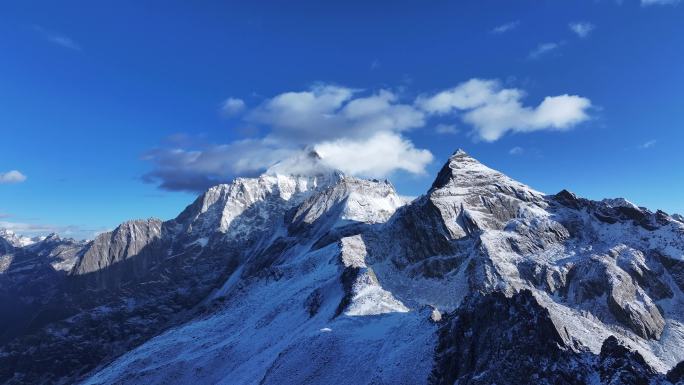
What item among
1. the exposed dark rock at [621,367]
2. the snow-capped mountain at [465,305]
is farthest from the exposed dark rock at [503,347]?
the exposed dark rock at [621,367]

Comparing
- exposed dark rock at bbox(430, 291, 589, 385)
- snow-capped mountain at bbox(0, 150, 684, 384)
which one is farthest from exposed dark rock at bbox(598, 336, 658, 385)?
exposed dark rock at bbox(430, 291, 589, 385)

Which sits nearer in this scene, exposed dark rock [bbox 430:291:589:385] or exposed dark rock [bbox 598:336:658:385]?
exposed dark rock [bbox 598:336:658:385]

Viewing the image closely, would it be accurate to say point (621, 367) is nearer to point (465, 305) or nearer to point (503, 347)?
point (503, 347)

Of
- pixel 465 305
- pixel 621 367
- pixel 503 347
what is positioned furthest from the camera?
pixel 465 305

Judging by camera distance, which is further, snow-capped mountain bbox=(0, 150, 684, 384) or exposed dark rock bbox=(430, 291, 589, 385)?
snow-capped mountain bbox=(0, 150, 684, 384)

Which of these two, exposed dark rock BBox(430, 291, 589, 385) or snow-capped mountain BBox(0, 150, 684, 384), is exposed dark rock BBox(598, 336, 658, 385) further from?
exposed dark rock BBox(430, 291, 589, 385)

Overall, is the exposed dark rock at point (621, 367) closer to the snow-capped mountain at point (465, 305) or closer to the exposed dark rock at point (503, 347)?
the snow-capped mountain at point (465, 305)

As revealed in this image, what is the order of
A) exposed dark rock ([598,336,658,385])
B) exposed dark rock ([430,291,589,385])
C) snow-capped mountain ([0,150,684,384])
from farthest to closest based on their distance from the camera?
snow-capped mountain ([0,150,684,384]), exposed dark rock ([430,291,589,385]), exposed dark rock ([598,336,658,385])

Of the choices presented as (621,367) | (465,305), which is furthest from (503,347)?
(465,305)

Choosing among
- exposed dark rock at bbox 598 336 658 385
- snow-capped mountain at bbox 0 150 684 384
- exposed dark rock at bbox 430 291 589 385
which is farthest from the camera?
snow-capped mountain at bbox 0 150 684 384

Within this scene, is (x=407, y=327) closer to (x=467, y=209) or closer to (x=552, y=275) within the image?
(x=552, y=275)

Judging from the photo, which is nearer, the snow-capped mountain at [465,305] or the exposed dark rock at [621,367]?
the exposed dark rock at [621,367]

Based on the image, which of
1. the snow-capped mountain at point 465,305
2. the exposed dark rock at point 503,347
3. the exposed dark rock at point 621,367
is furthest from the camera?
the snow-capped mountain at point 465,305
